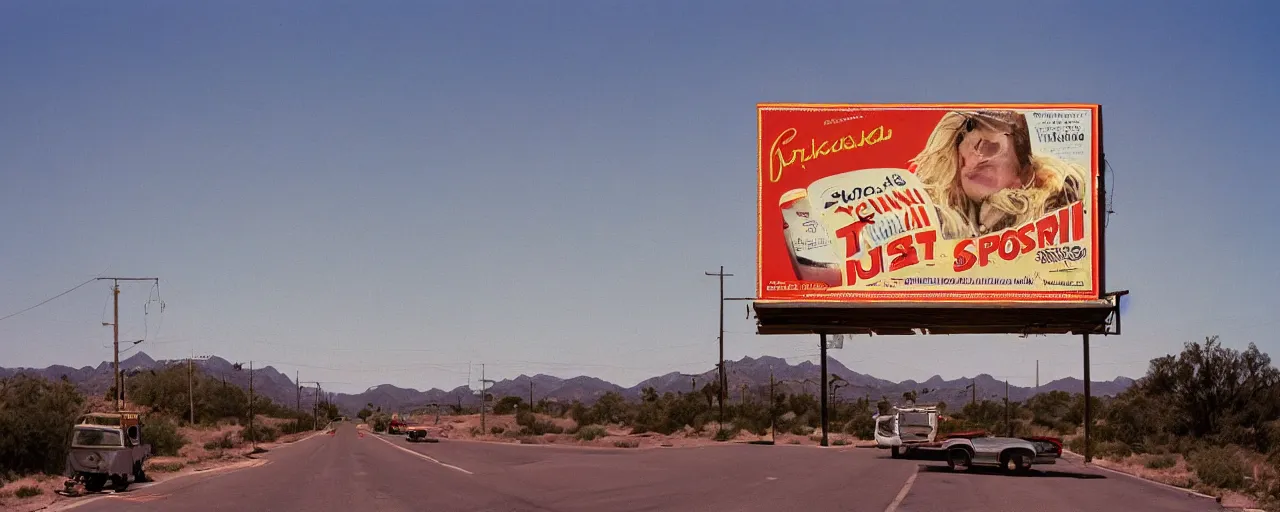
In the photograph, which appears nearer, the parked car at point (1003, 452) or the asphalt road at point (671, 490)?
the asphalt road at point (671, 490)

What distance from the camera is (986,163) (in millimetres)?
42375

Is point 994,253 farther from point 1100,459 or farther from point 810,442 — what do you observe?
point 810,442

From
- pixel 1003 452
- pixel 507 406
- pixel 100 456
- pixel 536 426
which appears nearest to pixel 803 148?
pixel 1003 452

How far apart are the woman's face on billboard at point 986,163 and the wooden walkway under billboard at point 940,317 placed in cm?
419

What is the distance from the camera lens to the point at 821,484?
2788 centimetres

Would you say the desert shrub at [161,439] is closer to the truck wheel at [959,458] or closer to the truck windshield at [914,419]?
the truck windshield at [914,419]

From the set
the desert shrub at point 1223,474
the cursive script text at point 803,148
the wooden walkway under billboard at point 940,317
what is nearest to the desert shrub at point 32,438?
the wooden walkway under billboard at point 940,317

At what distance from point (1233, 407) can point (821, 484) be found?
102 ft

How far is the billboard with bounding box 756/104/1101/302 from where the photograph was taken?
41.8m

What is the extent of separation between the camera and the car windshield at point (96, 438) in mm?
30969

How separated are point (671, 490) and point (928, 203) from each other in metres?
19.6

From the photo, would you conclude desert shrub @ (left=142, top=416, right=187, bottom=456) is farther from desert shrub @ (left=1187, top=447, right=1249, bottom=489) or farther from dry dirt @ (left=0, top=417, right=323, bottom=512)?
desert shrub @ (left=1187, top=447, right=1249, bottom=489)

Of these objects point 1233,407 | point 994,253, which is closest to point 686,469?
point 994,253

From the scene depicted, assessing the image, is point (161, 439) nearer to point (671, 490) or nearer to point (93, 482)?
Answer: point (93, 482)
